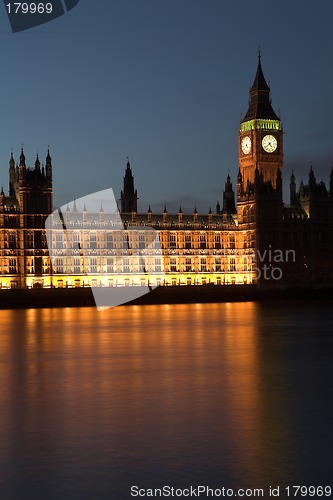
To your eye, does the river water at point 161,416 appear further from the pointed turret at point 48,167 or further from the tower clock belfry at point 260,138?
the tower clock belfry at point 260,138

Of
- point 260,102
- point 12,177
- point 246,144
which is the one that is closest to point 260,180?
Result: point 246,144

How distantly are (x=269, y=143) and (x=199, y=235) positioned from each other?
18.4m

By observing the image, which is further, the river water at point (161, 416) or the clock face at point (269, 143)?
the clock face at point (269, 143)

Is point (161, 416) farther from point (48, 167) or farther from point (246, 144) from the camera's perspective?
point (246, 144)

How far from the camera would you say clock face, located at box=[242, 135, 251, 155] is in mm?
123062

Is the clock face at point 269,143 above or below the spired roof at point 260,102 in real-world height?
below

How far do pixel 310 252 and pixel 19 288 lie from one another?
40782 mm

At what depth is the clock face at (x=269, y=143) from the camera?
12300 centimetres

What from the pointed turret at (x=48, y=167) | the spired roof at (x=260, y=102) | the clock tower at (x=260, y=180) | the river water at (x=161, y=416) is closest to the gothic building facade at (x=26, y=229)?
the pointed turret at (x=48, y=167)

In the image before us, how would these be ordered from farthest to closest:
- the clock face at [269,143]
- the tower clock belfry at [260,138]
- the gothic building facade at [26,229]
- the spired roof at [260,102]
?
the spired roof at [260,102]
the clock face at [269,143]
the tower clock belfry at [260,138]
the gothic building facade at [26,229]

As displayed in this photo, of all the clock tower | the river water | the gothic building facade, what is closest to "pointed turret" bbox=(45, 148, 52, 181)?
the gothic building facade

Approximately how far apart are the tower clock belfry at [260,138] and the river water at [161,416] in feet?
265

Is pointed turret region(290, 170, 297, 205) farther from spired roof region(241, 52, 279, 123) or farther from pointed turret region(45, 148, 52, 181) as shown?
pointed turret region(45, 148, 52, 181)

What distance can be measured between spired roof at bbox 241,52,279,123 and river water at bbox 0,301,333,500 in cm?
8439
